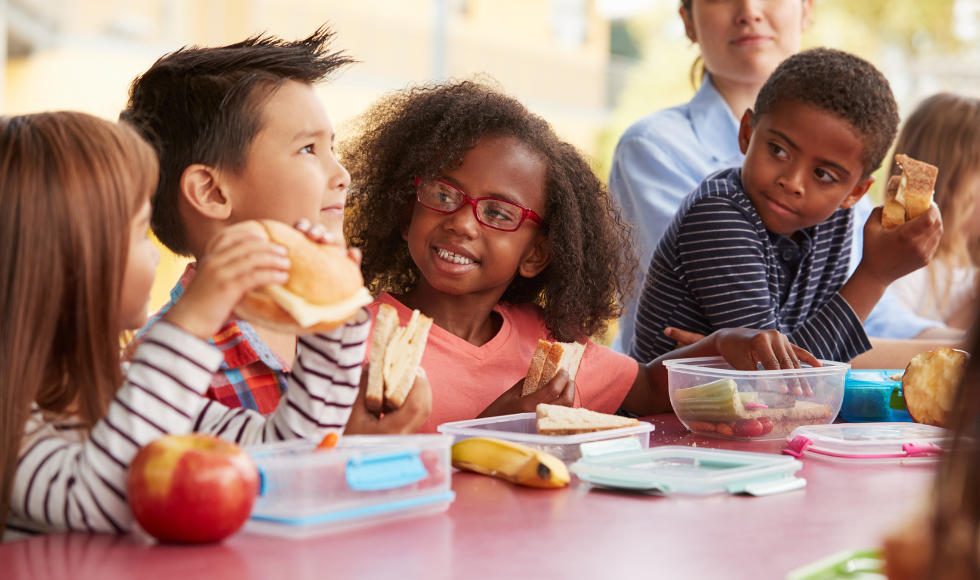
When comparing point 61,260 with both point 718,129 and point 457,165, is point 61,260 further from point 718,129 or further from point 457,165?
point 718,129

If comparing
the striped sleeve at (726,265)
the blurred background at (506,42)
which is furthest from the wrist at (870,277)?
the blurred background at (506,42)

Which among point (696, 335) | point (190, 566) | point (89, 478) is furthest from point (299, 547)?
point (696, 335)

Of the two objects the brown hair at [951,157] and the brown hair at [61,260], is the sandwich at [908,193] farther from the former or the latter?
the brown hair at [61,260]

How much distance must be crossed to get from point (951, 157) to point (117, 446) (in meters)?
3.98

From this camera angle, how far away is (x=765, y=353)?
2002 millimetres

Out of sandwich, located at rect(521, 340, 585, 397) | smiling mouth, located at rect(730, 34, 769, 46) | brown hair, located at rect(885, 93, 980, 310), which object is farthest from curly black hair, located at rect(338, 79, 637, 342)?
brown hair, located at rect(885, 93, 980, 310)

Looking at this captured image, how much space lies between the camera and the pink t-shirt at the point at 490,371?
90.7 inches

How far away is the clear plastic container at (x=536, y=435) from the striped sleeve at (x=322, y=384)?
10.8 inches

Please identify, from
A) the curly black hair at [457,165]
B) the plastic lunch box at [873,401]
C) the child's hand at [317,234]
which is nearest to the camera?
the child's hand at [317,234]

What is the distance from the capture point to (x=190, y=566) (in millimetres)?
1010

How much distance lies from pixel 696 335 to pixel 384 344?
4.00 ft

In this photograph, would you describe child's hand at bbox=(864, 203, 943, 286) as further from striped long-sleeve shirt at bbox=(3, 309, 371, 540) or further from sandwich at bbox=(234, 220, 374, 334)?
striped long-sleeve shirt at bbox=(3, 309, 371, 540)

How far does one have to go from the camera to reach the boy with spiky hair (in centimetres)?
193

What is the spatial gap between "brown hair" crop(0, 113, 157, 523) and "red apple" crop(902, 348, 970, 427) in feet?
5.35
